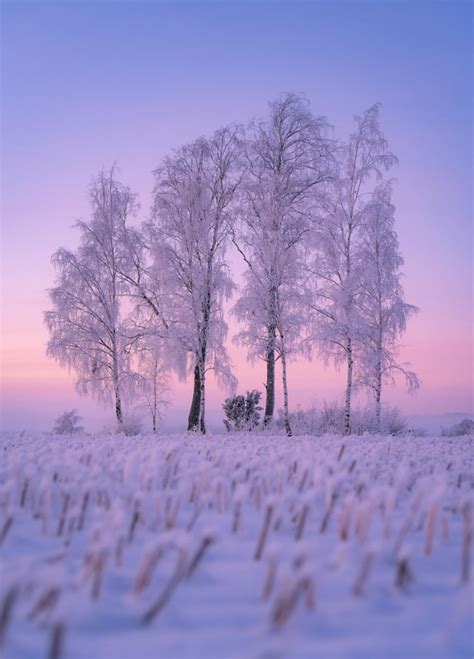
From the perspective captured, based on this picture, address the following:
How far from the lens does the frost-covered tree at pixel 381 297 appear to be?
69.2 ft

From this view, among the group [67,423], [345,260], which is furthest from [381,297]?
[67,423]

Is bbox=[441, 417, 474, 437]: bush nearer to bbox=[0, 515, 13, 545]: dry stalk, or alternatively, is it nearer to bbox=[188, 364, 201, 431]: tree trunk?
bbox=[188, 364, 201, 431]: tree trunk

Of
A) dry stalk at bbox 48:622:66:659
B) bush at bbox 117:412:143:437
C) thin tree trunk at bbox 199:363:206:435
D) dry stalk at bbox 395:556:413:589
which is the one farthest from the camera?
bush at bbox 117:412:143:437

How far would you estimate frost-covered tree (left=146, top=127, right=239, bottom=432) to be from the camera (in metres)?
19.2

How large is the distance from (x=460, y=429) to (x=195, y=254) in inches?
539

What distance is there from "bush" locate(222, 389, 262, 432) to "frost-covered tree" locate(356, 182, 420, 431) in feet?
16.2

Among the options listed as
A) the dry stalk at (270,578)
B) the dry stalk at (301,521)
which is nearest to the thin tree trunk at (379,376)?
the dry stalk at (301,521)

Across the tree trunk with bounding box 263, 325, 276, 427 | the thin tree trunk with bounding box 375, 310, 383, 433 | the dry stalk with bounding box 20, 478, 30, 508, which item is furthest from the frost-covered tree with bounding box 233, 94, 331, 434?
the dry stalk with bounding box 20, 478, 30, 508

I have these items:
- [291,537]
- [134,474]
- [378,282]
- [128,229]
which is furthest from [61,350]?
[291,537]

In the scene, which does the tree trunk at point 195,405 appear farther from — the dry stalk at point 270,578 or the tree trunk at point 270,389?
the dry stalk at point 270,578

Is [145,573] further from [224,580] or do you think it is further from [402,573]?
[402,573]

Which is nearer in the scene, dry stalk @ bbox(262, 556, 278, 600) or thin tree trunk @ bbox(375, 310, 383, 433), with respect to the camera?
dry stalk @ bbox(262, 556, 278, 600)

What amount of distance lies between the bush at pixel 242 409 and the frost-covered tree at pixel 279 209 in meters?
1.19

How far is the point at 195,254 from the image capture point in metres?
19.6
